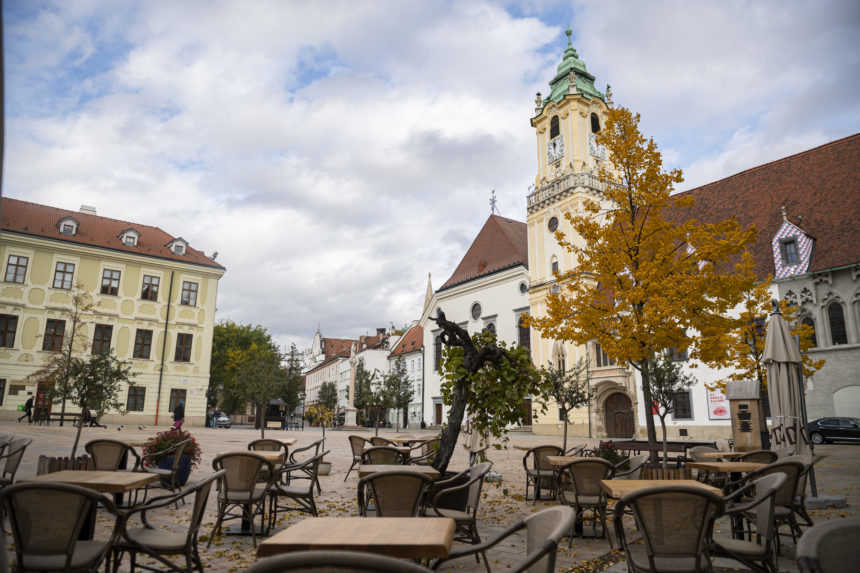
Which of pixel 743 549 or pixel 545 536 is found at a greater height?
pixel 545 536

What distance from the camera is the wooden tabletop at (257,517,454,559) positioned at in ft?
8.84

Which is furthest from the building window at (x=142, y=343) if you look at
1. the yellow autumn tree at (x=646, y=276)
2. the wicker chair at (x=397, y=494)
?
the wicker chair at (x=397, y=494)

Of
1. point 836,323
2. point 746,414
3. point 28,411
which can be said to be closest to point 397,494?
point 746,414

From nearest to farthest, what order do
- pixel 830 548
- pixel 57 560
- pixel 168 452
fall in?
pixel 830 548
pixel 57 560
pixel 168 452

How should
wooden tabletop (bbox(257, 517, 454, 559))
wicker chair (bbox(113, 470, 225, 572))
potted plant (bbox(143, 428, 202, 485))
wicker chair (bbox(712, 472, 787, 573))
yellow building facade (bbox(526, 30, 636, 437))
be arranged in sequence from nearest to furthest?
wooden tabletop (bbox(257, 517, 454, 559)), wicker chair (bbox(113, 470, 225, 572)), wicker chair (bbox(712, 472, 787, 573)), potted plant (bbox(143, 428, 202, 485)), yellow building facade (bbox(526, 30, 636, 437))

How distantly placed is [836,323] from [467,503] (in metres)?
25.9

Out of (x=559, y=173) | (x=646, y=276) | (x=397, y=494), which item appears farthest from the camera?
(x=559, y=173)

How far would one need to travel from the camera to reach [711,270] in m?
11.2

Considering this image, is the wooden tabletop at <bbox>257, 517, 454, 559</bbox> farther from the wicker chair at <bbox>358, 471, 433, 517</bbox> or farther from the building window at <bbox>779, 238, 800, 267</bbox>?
the building window at <bbox>779, 238, 800, 267</bbox>

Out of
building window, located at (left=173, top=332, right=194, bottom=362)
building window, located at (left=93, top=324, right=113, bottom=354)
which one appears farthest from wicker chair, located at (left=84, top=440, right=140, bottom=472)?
building window, located at (left=173, top=332, right=194, bottom=362)

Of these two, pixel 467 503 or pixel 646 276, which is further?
pixel 646 276

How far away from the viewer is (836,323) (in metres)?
24.6

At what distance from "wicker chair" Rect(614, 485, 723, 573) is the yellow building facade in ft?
103

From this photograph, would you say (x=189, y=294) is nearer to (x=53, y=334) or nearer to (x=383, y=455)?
(x=53, y=334)
